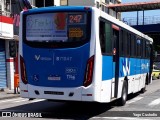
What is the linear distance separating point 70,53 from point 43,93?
4.84ft

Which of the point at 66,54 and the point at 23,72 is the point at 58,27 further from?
the point at 23,72

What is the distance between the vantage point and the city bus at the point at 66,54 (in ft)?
36.8

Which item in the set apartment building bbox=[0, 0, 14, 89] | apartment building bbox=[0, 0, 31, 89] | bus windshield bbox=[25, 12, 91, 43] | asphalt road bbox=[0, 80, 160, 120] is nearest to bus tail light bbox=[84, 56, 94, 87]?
bus windshield bbox=[25, 12, 91, 43]

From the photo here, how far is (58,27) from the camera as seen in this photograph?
11.6 m

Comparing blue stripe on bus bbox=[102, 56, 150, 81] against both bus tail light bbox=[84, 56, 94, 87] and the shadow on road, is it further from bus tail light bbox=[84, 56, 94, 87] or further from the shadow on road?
the shadow on road

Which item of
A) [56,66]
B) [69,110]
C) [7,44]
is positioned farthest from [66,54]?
[7,44]

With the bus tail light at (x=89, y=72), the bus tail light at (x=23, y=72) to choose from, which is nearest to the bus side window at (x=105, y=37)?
the bus tail light at (x=89, y=72)

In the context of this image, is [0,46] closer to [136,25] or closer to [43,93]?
[43,93]

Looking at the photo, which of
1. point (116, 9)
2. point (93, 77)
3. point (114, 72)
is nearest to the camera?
point (93, 77)

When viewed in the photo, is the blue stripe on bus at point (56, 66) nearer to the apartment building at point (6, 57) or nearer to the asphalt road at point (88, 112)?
the asphalt road at point (88, 112)

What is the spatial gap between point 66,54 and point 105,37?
1395 millimetres

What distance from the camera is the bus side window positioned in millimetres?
11688

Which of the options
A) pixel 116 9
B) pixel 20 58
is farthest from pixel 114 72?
pixel 116 9

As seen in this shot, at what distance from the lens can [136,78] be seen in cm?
1806
